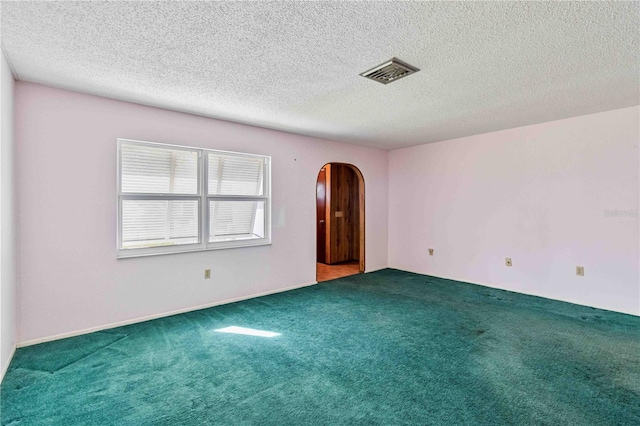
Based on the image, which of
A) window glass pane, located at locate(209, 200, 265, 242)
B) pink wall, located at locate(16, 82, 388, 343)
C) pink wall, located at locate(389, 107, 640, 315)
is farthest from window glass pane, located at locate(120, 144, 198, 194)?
pink wall, located at locate(389, 107, 640, 315)

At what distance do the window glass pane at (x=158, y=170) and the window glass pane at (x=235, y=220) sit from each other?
1.38 ft

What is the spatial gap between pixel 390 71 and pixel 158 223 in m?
2.94

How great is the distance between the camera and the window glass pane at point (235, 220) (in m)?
4.02

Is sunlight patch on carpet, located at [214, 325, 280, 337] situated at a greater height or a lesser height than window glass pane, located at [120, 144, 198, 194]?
lesser

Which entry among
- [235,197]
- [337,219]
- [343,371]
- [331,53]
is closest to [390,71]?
[331,53]

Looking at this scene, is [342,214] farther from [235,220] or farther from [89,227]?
[89,227]

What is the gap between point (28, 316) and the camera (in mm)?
2785

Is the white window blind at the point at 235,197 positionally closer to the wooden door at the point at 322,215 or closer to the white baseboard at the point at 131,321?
the white baseboard at the point at 131,321

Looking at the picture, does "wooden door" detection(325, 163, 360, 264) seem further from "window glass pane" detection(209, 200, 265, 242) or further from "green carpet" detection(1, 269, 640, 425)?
"green carpet" detection(1, 269, 640, 425)

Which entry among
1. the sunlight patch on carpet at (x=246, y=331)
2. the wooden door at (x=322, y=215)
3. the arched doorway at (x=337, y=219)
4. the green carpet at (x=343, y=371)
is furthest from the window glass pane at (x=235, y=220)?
the wooden door at (x=322, y=215)

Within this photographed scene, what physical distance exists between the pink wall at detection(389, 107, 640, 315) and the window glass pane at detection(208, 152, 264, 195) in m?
2.95

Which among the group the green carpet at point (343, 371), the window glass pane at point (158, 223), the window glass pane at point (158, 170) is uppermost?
the window glass pane at point (158, 170)

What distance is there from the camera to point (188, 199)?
3.74 meters

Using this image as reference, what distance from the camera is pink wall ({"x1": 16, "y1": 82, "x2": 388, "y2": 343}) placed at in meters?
2.79
